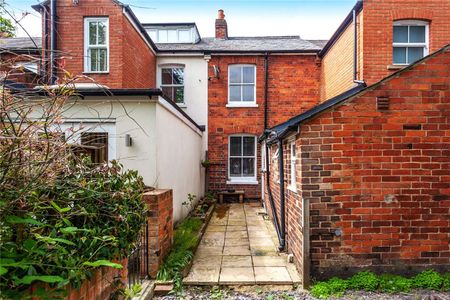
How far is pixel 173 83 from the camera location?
542 inches

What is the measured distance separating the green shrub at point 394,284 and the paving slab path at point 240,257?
3.85ft

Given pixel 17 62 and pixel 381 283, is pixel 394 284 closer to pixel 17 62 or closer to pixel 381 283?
pixel 381 283

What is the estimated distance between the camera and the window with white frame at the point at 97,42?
1060cm

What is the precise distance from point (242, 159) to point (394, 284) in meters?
9.29

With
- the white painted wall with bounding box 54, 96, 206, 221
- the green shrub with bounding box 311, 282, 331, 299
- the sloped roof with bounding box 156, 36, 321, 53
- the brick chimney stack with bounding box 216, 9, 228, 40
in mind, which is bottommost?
the green shrub with bounding box 311, 282, 331, 299

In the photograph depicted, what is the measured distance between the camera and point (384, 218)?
4.49 meters

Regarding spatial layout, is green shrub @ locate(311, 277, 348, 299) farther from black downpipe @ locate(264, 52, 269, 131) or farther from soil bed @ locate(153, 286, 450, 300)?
→ black downpipe @ locate(264, 52, 269, 131)

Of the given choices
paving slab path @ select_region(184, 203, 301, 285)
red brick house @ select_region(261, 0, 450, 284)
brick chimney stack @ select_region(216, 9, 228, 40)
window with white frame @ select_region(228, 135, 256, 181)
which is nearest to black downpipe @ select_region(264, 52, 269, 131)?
window with white frame @ select_region(228, 135, 256, 181)

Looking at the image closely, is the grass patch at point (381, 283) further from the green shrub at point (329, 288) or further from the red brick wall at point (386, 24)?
the red brick wall at point (386, 24)

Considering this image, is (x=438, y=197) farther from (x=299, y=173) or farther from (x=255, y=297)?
(x=255, y=297)

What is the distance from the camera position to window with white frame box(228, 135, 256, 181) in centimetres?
1326

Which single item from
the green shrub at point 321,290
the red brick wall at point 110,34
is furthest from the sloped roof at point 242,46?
the green shrub at point 321,290

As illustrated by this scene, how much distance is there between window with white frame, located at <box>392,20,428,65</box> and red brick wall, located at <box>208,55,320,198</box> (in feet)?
13.5

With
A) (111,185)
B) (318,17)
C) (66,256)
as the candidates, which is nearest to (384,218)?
(111,185)
